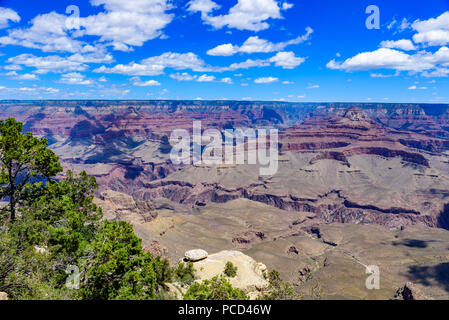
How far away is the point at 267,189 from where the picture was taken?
170 meters

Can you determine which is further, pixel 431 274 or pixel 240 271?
pixel 431 274

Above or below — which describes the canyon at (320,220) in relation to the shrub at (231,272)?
below

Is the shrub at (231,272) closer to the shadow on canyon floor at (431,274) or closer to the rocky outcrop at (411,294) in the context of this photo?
the rocky outcrop at (411,294)

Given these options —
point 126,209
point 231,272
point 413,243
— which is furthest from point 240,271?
point 413,243

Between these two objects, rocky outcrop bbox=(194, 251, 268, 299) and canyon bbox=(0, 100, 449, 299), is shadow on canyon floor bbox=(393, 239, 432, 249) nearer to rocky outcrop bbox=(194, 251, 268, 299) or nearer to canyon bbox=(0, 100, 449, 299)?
canyon bbox=(0, 100, 449, 299)

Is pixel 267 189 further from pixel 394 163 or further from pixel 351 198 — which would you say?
pixel 394 163

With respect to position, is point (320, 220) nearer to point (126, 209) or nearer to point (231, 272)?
point (126, 209)

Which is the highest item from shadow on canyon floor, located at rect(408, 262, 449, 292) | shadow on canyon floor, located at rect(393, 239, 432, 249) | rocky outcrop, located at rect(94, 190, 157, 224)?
rocky outcrop, located at rect(94, 190, 157, 224)

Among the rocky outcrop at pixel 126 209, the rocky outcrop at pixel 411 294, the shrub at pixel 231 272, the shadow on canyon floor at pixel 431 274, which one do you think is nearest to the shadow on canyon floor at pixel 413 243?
the shadow on canyon floor at pixel 431 274

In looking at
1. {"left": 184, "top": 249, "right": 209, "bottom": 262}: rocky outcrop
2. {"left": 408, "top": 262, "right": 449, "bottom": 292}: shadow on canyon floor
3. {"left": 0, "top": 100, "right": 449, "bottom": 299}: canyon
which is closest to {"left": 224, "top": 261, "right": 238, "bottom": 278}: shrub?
{"left": 184, "top": 249, "right": 209, "bottom": 262}: rocky outcrop

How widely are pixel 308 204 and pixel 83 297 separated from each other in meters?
140

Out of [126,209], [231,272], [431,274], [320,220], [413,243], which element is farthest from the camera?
[320,220]

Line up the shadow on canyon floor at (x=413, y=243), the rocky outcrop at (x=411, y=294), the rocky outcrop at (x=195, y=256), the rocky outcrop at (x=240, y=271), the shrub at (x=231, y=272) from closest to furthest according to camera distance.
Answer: the rocky outcrop at (x=240, y=271), the shrub at (x=231, y=272), the rocky outcrop at (x=195, y=256), the rocky outcrop at (x=411, y=294), the shadow on canyon floor at (x=413, y=243)

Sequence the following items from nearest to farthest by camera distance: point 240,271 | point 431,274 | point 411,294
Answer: point 240,271
point 411,294
point 431,274
